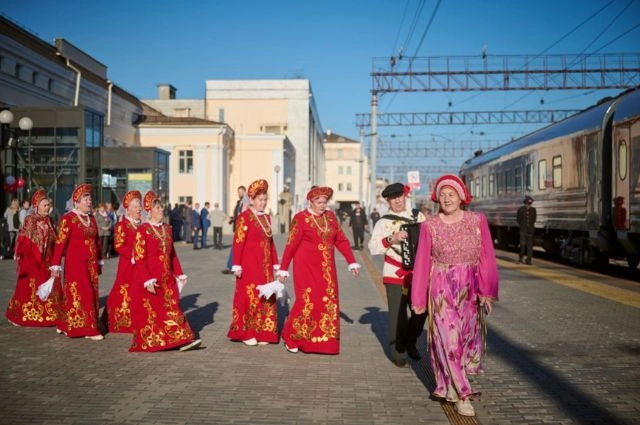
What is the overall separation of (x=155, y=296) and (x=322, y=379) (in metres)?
2.21

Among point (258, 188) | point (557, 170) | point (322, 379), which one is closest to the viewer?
point (322, 379)

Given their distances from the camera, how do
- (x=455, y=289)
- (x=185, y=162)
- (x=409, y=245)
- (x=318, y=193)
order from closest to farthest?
(x=455, y=289) < (x=409, y=245) < (x=318, y=193) < (x=185, y=162)

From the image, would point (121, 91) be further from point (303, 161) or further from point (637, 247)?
point (637, 247)

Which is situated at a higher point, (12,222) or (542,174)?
(542,174)

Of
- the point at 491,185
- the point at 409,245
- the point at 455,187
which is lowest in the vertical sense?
the point at 409,245

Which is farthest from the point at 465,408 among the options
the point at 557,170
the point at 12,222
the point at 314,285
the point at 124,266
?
the point at 12,222

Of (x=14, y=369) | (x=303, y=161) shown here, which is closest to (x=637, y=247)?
(x=14, y=369)

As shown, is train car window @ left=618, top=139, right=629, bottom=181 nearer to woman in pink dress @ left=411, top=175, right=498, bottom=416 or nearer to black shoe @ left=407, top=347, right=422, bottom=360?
black shoe @ left=407, top=347, right=422, bottom=360

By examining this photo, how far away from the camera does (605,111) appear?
16000mm

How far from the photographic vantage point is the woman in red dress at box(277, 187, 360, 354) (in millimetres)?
7371

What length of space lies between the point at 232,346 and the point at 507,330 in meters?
3.50

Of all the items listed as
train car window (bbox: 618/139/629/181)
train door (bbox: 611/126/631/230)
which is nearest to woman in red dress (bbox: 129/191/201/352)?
train door (bbox: 611/126/631/230)

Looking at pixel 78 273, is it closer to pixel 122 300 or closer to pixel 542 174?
pixel 122 300

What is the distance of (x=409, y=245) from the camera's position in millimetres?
6477
